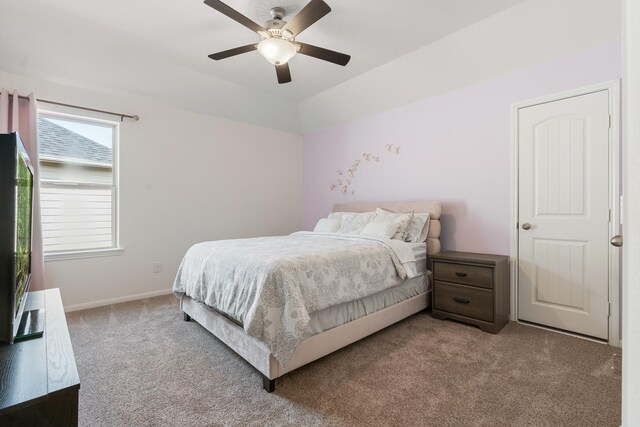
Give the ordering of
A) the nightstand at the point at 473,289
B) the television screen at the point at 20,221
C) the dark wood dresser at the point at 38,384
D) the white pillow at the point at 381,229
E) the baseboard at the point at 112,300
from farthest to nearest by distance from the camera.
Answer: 1. the baseboard at the point at 112,300
2. the white pillow at the point at 381,229
3. the nightstand at the point at 473,289
4. the television screen at the point at 20,221
5. the dark wood dresser at the point at 38,384

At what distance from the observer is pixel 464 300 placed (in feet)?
9.07

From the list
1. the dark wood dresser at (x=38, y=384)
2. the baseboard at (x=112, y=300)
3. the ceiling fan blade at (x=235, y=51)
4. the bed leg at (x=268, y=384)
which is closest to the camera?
the dark wood dresser at (x=38, y=384)

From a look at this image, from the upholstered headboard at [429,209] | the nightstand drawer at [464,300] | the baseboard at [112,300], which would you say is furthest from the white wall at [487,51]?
the baseboard at [112,300]

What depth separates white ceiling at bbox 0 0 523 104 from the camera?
8.14 ft

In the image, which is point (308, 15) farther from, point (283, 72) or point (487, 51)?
point (487, 51)

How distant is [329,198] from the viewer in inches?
192

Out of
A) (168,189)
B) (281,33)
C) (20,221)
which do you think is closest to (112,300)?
(168,189)

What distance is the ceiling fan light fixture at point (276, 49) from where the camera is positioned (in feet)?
7.47

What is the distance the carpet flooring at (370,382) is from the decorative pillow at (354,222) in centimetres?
127

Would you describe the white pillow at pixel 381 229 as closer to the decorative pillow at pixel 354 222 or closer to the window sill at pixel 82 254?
the decorative pillow at pixel 354 222

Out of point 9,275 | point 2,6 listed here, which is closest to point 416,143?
point 9,275

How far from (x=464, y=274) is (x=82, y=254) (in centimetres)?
394

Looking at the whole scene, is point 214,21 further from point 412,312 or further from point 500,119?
point 412,312

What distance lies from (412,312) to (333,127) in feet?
9.99
